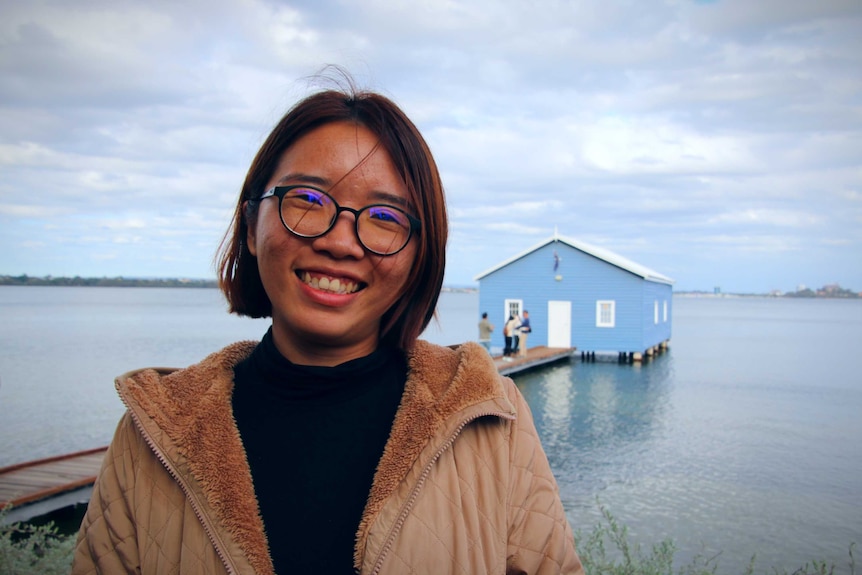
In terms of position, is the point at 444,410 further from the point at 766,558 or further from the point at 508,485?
the point at 766,558

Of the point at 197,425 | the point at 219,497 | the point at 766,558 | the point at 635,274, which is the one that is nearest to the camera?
the point at 219,497

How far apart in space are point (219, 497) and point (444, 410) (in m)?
0.55

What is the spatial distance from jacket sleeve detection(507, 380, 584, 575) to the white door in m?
29.5

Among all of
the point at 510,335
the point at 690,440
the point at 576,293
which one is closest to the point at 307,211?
the point at 690,440

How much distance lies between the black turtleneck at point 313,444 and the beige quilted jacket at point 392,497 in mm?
53

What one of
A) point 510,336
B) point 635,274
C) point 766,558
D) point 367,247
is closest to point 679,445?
point 766,558

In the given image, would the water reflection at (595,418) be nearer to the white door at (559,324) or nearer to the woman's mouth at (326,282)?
the white door at (559,324)

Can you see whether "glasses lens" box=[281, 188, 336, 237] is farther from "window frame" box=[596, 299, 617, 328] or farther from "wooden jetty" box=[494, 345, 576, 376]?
"window frame" box=[596, 299, 617, 328]

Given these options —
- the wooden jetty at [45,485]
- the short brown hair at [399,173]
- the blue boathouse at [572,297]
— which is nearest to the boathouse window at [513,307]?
the blue boathouse at [572,297]

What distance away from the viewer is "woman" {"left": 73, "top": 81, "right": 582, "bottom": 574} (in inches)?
62.1

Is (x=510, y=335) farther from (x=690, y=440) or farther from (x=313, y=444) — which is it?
(x=313, y=444)

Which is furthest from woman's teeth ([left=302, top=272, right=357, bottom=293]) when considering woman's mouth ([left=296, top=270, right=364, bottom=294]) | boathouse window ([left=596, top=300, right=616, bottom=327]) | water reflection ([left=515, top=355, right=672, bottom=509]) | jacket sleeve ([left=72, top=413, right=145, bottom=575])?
boathouse window ([left=596, top=300, right=616, bottom=327])

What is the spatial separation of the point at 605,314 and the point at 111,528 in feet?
99.0

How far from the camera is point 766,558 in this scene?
9078 millimetres
